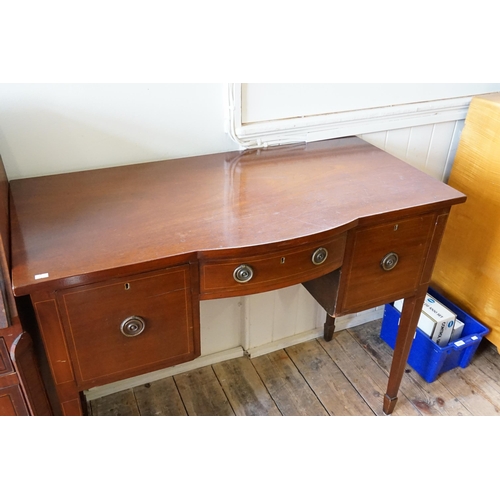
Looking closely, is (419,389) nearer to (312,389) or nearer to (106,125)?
(312,389)

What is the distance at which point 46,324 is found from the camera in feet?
2.97

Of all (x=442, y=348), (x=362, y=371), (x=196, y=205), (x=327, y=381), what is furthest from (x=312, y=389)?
(x=196, y=205)

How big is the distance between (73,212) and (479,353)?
60.6 inches

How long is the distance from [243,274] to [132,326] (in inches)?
9.5

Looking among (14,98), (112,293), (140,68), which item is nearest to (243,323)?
(112,293)

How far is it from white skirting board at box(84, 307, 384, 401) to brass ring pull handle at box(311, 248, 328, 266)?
0.79 metres

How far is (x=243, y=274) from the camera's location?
101 centimetres

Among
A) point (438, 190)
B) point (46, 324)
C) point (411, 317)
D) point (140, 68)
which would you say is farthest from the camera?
point (411, 317)

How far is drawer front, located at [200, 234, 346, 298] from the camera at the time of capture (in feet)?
3.25

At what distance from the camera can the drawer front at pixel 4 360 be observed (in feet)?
2.97

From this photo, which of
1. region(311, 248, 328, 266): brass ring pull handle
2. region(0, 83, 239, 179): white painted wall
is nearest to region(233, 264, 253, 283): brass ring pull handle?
region(311, 248, 328, 266): brass ring pull handle

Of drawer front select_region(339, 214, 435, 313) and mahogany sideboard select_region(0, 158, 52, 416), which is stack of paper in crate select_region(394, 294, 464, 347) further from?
mahogany sideboard select_region(0, 158, 52, 416)

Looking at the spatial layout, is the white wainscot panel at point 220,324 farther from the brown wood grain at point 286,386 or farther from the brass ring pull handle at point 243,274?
the brass ring pull handle at point 243,274

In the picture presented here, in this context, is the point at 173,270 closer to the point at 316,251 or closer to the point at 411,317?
the point at 316,251
